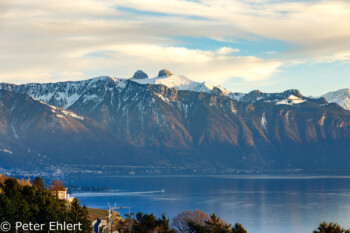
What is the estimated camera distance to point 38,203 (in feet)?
355

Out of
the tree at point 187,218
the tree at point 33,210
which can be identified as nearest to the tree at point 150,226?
the tree at point 33,210

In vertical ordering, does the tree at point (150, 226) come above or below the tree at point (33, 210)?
below

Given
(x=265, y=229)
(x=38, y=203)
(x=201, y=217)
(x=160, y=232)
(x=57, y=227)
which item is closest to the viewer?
(x=57, y=227)

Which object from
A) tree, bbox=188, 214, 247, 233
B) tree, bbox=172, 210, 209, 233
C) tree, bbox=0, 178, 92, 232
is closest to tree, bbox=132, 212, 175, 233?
tree, bbox=188, 214, 247, 233

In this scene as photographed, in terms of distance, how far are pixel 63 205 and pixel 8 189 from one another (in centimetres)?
1265

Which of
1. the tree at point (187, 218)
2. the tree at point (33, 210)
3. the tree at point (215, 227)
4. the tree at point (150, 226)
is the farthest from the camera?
the tree at point (187, 218)

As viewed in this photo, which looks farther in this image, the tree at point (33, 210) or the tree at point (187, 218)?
the tree at point (187, 218)

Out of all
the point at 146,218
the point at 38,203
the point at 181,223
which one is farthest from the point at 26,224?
the point at 181,223

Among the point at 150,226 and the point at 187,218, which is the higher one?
the point at 150,226

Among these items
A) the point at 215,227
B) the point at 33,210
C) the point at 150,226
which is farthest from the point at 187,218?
the point at 215,227

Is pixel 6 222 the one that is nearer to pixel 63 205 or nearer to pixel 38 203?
pixel 38 203

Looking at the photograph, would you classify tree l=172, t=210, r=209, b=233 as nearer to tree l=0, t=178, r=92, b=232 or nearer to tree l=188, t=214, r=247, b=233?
tree l=188, t=214, r=247, b=233

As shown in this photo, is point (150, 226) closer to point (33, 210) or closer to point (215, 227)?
point (215, 227)

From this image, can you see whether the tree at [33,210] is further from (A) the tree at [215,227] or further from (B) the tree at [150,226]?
(A) the tree at [215,227]
